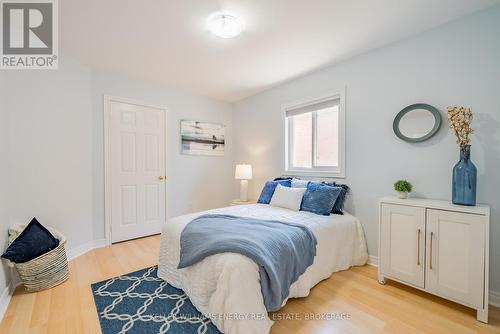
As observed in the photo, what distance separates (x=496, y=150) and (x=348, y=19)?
1.65 m

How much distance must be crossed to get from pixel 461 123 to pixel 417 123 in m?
0.41

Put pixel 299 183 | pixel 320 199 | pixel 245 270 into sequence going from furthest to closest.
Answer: pixel 299 183 < pixel 320 199 < pixel 245 270

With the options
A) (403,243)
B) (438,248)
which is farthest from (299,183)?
(438,248)

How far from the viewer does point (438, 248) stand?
1.78 meters

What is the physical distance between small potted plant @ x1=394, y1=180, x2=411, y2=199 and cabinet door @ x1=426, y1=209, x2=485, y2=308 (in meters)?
0.33

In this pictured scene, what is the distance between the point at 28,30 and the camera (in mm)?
2041

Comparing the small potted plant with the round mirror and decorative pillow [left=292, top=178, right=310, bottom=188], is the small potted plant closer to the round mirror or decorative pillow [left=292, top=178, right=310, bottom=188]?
the round mirror

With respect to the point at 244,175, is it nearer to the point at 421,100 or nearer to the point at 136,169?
the point at 136,169

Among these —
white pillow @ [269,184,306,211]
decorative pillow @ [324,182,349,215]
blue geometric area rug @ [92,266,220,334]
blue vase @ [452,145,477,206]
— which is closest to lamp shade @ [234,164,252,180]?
white pillow @ [269,184,306,211]

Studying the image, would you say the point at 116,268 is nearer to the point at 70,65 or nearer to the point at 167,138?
the point at 167,138

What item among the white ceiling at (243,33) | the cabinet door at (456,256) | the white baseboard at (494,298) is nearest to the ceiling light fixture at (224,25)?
the white ceiling at (243,33)

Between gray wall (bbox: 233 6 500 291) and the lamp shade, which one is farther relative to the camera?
the lamp shade

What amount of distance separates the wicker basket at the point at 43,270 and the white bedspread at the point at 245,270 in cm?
93

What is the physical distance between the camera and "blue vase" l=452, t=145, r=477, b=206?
68.0 inches
